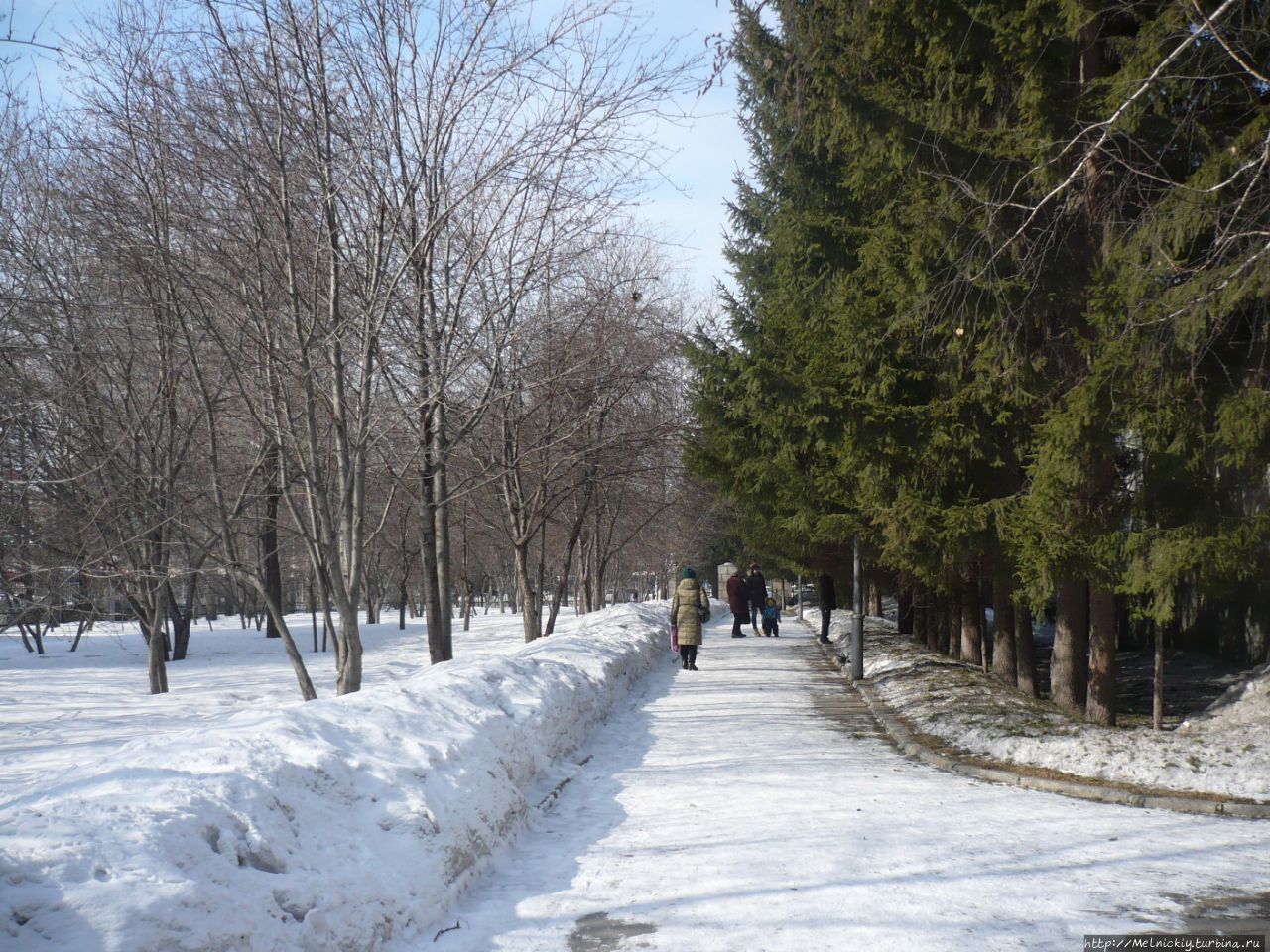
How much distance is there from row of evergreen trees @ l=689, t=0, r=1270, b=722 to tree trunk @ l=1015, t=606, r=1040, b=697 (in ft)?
0.39

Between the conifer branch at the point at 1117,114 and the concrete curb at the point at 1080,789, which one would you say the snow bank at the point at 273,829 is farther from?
the conifer branch at the point at 1117,114

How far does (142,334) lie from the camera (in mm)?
13789

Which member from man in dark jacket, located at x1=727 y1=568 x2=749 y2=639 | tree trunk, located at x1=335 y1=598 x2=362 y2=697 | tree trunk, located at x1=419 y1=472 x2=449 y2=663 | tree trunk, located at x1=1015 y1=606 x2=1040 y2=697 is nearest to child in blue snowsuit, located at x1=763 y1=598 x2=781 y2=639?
man in dark jacket, located at x1=727 y1=568 x2=749 y2=639

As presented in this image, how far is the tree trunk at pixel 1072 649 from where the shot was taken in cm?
1146

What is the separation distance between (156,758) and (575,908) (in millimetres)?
2322

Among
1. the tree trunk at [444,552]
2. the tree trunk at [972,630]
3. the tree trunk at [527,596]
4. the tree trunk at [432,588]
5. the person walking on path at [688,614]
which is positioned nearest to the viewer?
the tree trunk at [432,588]

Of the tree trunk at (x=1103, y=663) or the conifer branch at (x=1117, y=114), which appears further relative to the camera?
the tree trunk at (x=1103, y=663)

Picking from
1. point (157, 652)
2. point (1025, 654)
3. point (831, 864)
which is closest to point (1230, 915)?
point (831, 864)

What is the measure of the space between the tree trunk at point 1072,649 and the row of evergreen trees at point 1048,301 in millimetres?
31

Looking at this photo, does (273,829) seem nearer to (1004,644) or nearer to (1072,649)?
(1072,649)

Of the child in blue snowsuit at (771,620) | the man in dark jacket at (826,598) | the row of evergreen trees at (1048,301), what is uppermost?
the row of evergreen trees at (1048,301)

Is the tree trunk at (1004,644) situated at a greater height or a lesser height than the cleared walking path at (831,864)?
greater

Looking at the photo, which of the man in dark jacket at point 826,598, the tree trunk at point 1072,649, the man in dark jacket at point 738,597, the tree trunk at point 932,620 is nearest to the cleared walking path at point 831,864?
the tree trunk at point 1072,649

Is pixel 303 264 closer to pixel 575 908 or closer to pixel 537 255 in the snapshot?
pixel 537 255
